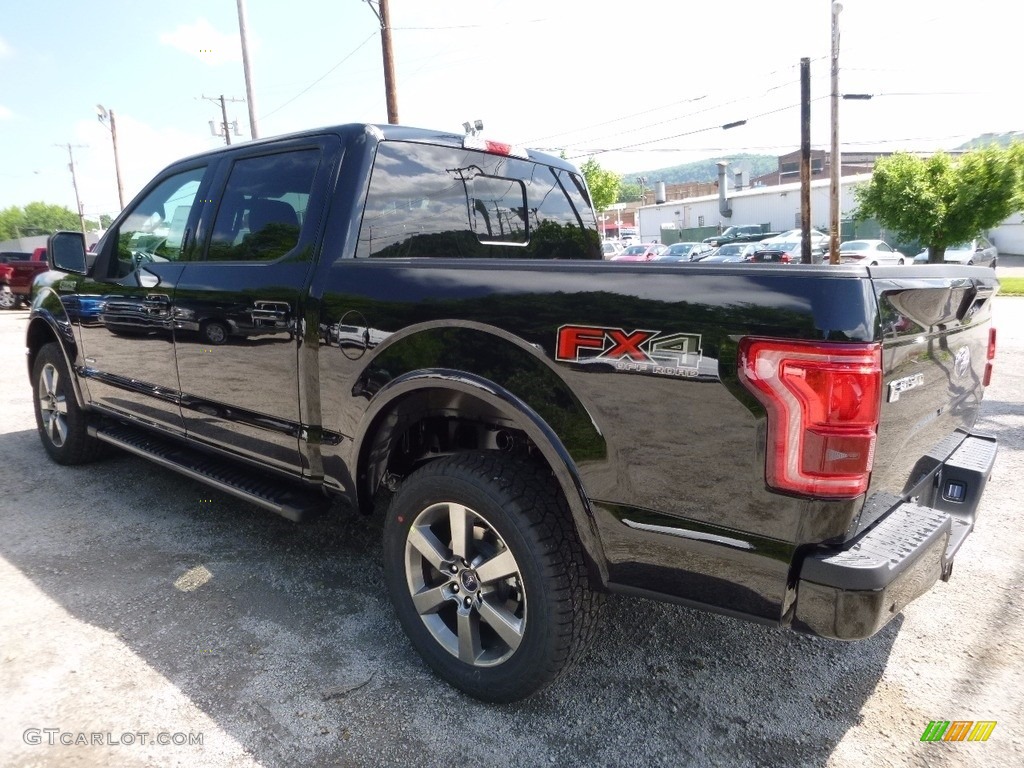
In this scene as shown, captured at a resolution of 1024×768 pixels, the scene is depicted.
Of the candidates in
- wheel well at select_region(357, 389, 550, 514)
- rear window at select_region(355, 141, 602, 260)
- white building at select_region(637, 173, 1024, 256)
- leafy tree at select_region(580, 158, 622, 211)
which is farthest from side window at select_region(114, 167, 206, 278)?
leafy tree at select_region(580, 158, 622, 211)

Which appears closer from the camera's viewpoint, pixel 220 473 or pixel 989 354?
pixel 989 354

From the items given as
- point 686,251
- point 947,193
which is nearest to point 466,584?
point 947,193

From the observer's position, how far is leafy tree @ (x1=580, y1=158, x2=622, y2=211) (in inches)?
2123

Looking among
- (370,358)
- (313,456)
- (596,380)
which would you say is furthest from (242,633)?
(596,380)

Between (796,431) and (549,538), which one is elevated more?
(796,431)

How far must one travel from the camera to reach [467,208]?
3.30 meters

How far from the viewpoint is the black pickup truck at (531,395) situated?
1.75m

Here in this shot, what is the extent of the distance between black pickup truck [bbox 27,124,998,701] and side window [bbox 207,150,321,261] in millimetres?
15

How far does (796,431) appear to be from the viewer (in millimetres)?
1721

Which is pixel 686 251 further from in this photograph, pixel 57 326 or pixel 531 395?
pixel 531 395

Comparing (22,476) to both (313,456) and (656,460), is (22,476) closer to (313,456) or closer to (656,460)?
(313,456)

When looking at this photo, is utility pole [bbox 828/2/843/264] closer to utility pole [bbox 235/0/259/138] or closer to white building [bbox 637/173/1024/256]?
utility pole [bbox 235/0/259/138]

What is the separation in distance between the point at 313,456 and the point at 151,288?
4.84ft

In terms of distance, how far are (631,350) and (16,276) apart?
960 inches
